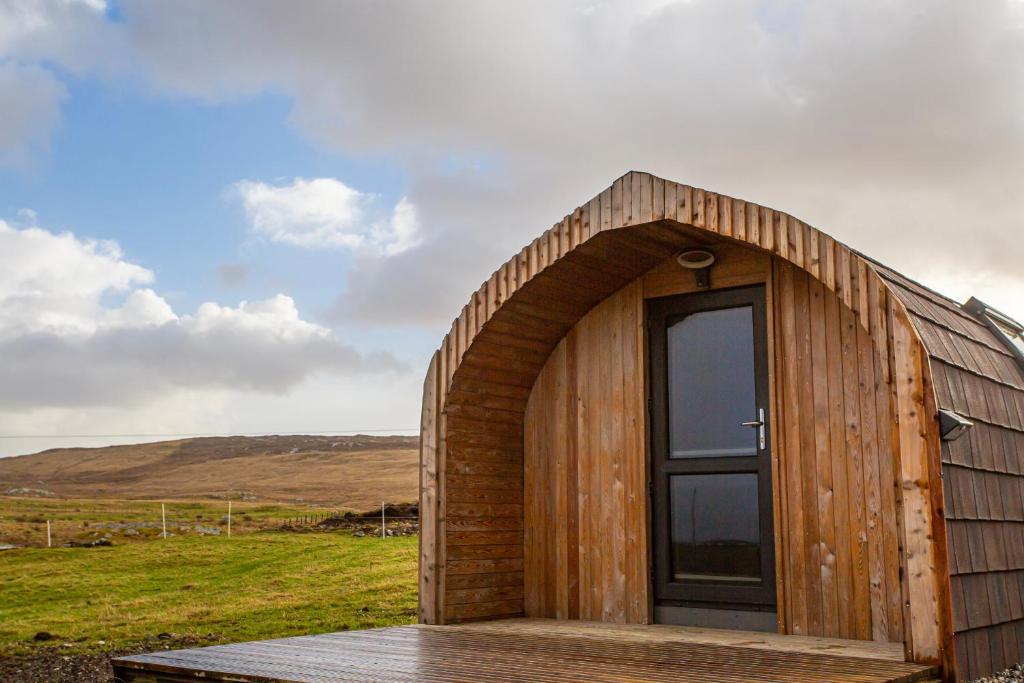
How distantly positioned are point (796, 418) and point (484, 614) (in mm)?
2427

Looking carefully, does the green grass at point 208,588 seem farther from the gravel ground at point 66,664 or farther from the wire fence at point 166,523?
the wire fence at point 166,523

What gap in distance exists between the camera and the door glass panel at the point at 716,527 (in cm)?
560

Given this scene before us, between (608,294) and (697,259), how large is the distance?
2.43ft

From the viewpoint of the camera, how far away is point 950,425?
13.9 feet

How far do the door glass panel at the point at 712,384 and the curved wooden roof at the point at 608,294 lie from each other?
1.75 ft

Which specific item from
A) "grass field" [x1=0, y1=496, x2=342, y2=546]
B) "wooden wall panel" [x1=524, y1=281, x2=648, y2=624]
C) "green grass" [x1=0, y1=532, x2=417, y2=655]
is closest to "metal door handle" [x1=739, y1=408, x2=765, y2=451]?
"wooden wall panel" [x1=524, y1=281, x2=648, y2=624]

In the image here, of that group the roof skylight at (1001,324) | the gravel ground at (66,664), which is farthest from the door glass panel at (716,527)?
the gravel ground at (66,664)

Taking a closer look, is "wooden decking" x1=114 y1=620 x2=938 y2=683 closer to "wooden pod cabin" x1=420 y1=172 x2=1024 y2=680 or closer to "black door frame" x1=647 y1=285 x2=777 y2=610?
"black door frame" x1=647 y1=285 x2=777 y2=610

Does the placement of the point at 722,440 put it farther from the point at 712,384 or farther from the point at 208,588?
the point at 208,588

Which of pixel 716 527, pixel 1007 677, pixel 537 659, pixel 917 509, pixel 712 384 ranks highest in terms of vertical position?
pixel 712 384

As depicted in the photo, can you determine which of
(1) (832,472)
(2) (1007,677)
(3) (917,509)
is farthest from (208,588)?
(3) (917,509)

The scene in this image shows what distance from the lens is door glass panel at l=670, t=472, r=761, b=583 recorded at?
560 centimetres

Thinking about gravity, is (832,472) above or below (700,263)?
below

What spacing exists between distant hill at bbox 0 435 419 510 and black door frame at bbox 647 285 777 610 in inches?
880
